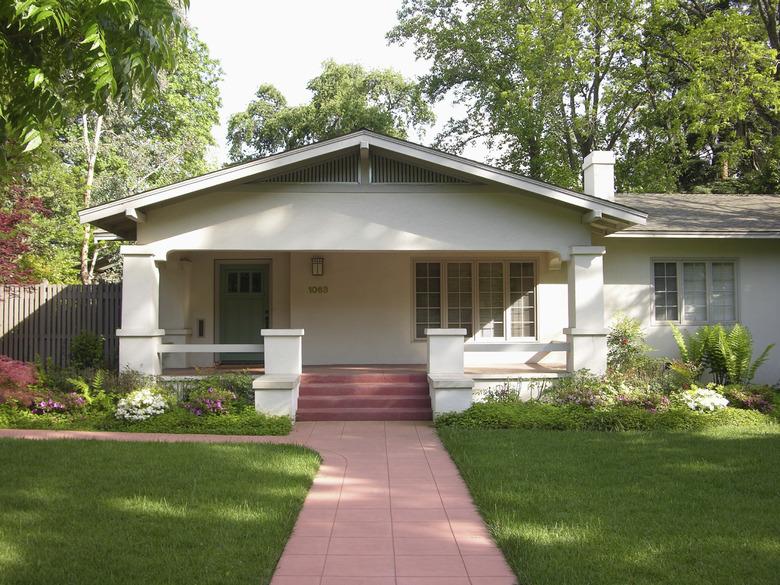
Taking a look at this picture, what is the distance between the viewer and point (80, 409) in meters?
11.1

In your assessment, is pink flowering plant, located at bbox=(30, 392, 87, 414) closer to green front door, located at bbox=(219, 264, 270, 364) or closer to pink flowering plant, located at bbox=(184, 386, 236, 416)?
pink flowering plant, located at bbox=(184, 386, 236, 416)

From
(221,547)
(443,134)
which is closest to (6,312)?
(221,547)

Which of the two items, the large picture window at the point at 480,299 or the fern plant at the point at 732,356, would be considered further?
the large picture window at the point at 480,299

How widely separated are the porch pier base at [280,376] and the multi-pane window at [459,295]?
4.24 meters

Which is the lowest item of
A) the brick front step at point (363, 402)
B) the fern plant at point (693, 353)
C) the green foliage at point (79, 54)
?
the brick front step at point (363, 402)

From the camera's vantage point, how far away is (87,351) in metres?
13.4

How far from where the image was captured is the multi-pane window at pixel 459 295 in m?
14.9

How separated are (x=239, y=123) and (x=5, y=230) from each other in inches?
1087

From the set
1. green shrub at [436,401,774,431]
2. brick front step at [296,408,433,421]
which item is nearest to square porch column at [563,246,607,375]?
green shrub at [436,401,774,431]

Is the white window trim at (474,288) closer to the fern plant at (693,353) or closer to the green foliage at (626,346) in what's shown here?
the green foliage at (626,346)

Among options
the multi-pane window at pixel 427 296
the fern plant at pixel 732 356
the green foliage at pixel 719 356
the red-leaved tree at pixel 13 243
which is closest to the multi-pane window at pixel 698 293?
the green foliage at pixel 719 356

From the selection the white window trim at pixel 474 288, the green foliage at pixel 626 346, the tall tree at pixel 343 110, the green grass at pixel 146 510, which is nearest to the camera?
the green grass at pixel 146 510

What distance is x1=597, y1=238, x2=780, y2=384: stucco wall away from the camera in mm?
14320

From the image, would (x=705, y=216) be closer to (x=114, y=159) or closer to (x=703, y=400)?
(x=703, y=400)
